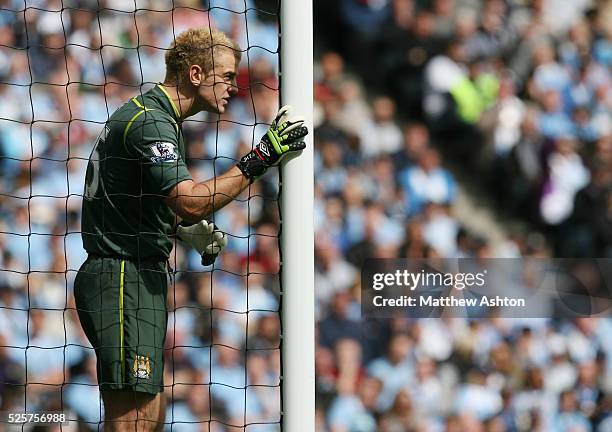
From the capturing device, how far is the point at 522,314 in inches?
217

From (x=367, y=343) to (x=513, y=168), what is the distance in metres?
1.25

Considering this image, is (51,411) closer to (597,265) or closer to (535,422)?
(535,422)

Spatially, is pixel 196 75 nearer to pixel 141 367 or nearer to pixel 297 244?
pixel 297 244

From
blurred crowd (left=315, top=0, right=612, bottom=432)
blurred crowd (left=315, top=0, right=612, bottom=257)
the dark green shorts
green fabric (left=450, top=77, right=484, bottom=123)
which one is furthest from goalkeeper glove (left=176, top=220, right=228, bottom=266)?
green fabric (left=450, top=77, right=484, bottom=123)

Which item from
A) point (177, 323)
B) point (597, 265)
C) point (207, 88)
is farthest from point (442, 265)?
point (207, 88)

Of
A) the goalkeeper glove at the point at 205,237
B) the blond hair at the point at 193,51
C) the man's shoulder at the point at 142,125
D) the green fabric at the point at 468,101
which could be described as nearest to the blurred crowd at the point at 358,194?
the green fabric at the point at 468,101

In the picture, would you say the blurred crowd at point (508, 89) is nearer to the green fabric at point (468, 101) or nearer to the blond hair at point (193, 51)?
the green fabric at point (468, 101)

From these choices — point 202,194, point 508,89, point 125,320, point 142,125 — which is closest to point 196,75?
point 142,125

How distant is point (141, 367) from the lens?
2629 mm

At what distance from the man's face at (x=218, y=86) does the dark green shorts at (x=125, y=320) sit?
464 mm

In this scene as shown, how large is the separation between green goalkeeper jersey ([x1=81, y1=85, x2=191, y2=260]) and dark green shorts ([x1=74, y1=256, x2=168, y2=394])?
0.05m

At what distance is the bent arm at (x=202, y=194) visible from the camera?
2.60 meters

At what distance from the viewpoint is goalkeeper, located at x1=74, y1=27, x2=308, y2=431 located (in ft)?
8.58

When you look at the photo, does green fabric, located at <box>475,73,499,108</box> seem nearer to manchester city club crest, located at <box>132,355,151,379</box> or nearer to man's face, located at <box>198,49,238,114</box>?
man's face, located at <box>198,49,238,114</box>
